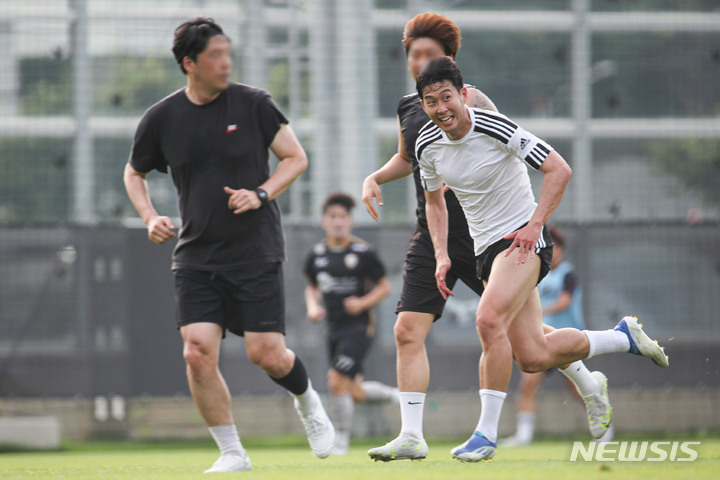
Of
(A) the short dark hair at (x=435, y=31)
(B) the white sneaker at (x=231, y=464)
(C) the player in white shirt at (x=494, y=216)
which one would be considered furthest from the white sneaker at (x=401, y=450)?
(A) the short dark hair at (x=435, y=31)

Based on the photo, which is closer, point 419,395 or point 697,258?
point 419,395

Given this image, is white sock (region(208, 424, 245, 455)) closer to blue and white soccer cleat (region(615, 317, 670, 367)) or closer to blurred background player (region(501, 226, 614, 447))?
blue and white soccer cleat (region(615, 317, 670, 367))

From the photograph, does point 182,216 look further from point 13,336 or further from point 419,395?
point 13,336

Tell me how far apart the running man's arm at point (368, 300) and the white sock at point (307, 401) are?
317 cm

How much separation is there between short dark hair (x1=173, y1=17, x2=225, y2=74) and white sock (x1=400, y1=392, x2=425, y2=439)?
2088 mm

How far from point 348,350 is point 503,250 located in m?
4.19

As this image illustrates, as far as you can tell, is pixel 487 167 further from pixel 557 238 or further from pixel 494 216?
pixel 557 238

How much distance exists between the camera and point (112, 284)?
384 inches

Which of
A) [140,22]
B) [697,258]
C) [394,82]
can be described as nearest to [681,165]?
[697,258]

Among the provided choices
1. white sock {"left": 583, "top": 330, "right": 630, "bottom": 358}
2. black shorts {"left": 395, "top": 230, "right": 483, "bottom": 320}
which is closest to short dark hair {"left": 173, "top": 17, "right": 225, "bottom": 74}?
black shorts {"left": 395, "top": 230, "right": 483, "bottom": 320}

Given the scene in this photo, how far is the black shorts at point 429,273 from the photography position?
5.36 metres

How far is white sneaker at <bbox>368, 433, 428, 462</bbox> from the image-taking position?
16.7ft

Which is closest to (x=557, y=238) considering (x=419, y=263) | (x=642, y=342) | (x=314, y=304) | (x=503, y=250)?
(x=314, y=304)

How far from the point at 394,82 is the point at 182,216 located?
573 cm
